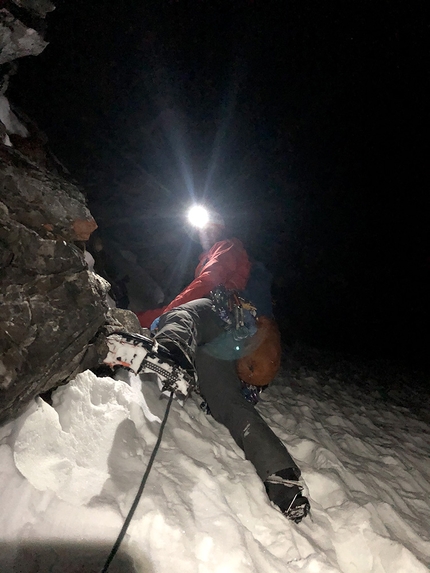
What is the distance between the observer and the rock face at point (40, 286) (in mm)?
1790

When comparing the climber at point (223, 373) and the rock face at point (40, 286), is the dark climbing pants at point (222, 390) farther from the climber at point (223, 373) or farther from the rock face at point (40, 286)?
the rock face at point (40, 286)

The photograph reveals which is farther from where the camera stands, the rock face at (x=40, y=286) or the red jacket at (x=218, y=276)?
the red jacket at (x=218, y=276)

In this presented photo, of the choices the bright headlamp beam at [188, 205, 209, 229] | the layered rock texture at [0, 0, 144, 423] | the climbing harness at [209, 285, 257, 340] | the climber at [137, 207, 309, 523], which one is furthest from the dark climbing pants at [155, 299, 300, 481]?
the bright headlamp beam at [188, 205, 209, 229]

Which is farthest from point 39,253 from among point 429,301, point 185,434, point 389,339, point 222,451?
point 429,301

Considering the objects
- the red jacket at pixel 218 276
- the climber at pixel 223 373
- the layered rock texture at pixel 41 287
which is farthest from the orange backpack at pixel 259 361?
the layered rock texture at pixel 41 287

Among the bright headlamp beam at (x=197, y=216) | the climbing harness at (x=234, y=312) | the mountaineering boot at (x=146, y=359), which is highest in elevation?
the bright headlamp beam at (x=197, y=216)

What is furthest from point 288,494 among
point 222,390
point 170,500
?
point 222,390

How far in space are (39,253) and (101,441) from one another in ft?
4.46

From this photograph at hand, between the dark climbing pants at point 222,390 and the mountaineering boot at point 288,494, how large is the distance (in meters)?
0.05

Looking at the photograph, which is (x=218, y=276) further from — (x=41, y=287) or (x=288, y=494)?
(x=288, y=494)

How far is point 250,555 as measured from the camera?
5.52ft

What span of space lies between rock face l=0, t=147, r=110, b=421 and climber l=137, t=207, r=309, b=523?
0.74 m

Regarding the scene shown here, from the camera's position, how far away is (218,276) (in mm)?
4066

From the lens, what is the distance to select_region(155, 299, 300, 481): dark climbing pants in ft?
7.63
